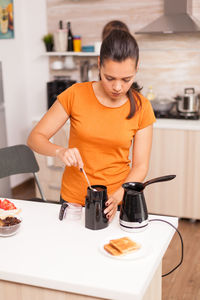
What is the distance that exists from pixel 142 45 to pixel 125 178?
233 centimetres

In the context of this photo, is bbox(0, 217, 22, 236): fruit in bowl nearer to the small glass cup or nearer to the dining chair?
the small glass cup

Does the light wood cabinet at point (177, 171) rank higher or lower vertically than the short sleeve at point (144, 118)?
lower

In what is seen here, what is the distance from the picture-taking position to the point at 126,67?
1.60 metres

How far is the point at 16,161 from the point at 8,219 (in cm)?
95

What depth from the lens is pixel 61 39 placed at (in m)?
4.04

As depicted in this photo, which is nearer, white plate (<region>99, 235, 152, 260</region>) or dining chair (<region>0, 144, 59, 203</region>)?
white plate (<region>99, 235, 152, 260</region>)

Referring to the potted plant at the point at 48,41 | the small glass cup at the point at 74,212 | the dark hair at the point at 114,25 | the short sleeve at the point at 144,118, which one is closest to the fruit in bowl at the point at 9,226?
the small glass cup at the point at 74,212

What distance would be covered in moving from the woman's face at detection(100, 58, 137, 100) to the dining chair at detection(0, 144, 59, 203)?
3.23 ft

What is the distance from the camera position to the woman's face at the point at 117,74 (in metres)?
1.60

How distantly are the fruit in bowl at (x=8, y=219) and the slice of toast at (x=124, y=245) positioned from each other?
1.21ft

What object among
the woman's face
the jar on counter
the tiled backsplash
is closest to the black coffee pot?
the woman's face

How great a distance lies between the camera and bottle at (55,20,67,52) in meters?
4.02

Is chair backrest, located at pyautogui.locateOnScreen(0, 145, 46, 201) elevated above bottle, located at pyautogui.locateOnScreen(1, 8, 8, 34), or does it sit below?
below

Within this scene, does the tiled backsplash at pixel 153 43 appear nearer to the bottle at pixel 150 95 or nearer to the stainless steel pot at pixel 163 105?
the bottle at pixel 150 95
